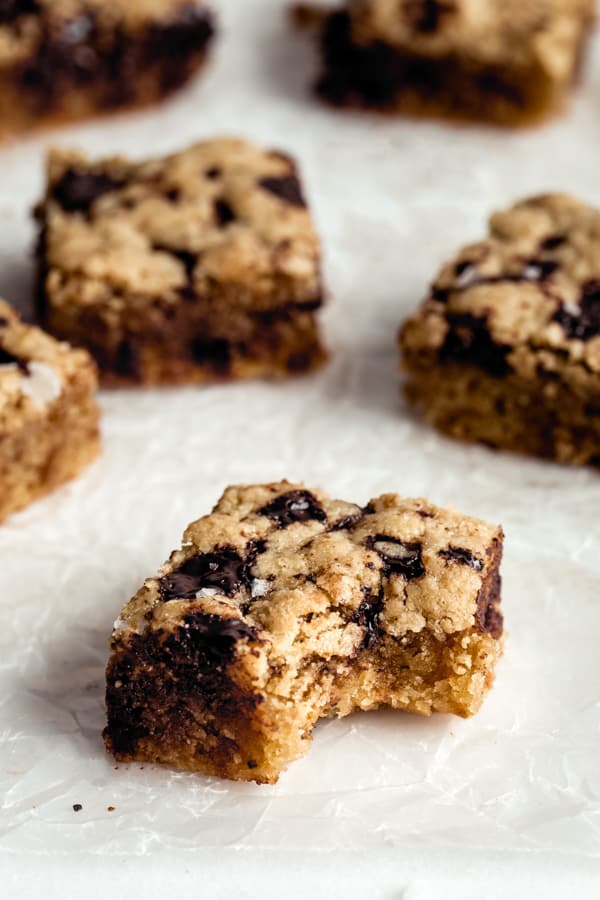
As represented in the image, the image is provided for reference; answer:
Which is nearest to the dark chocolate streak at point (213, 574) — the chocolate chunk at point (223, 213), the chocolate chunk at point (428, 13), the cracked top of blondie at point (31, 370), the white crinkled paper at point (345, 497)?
the white crinkled paper at point (345, 497)

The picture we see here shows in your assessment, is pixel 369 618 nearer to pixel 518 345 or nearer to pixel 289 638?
pixel 289 638

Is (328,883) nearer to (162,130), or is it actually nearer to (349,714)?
(349,714)

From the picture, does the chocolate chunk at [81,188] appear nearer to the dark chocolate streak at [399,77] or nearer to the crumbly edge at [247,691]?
the dark chocolate streak at [399,77]

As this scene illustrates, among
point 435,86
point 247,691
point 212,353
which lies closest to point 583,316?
point 212,353

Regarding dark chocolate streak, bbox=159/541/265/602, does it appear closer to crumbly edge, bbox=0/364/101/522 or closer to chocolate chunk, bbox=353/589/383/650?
chocolate chunk, bbox=353/589/383/650

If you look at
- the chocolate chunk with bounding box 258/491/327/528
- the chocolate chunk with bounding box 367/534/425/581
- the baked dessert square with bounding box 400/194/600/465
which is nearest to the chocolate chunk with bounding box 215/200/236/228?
the baked dessert square with bounding box 400/194/600/465

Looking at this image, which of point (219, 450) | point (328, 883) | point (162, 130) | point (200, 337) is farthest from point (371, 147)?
point (328, 883)
